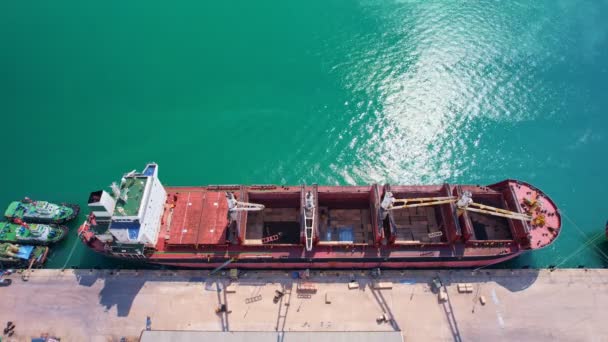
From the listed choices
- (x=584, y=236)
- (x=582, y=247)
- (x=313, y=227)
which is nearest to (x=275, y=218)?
(x=313, y=227)

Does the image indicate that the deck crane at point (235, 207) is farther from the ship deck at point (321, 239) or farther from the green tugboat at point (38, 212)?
the green tugboat at point (38, 212)

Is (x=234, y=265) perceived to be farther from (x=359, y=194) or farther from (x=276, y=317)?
(x=359, y=194)

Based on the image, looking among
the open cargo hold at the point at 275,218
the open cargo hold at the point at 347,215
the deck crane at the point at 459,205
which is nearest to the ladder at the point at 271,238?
the open cargo hold at the point at 275,218

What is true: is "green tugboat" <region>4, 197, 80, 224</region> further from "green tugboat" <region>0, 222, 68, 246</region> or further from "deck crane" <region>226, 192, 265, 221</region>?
"deck crane" <region>226, 192, 265, 221</region>

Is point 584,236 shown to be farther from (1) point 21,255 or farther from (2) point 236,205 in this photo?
(1) point 21,255

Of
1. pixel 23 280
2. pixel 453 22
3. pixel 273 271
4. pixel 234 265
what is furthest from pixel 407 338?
pixel 453 22

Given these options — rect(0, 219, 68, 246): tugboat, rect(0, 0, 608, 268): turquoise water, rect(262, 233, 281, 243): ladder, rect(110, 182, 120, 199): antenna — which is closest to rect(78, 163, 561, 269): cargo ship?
rect(110, 182, 120, 199): antenna
